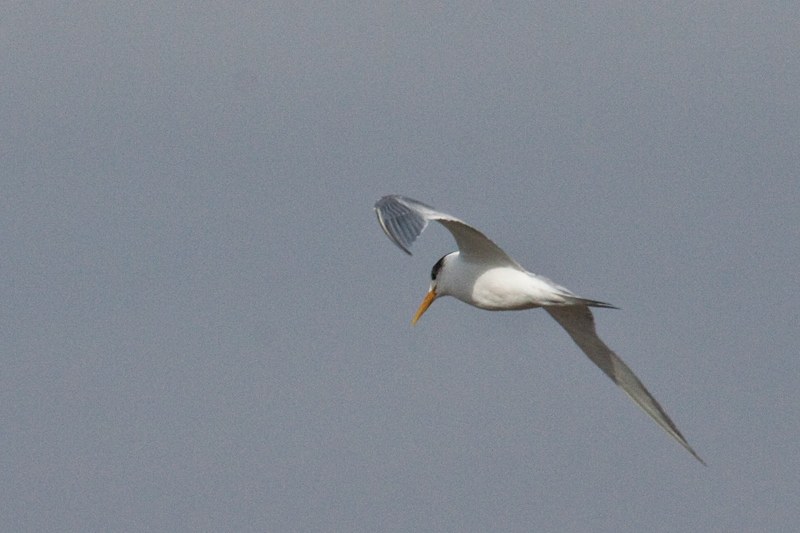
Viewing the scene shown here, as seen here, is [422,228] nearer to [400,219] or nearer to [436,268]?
[400,219]

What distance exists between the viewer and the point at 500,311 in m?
19.4

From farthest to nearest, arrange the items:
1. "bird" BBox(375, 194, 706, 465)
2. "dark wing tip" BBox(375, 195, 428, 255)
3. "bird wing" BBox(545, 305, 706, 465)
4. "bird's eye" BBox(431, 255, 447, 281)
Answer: "bird's eye" BBox(431, 255, 447, 281), "bird wing" BBox(545, 305, 706, 465), "bird" BBox(375, 194, 706, 465), "dark wing tip" BBox(375, 195, 428, 255)

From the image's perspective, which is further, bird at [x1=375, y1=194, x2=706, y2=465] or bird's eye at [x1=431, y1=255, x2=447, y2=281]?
bird's eye at [x1=431, y1=255, x2=447, y2=281]

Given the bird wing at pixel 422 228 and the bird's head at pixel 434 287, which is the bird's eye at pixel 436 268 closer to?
the bird's head at pixel 434 287

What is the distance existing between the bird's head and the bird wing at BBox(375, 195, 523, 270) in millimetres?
809

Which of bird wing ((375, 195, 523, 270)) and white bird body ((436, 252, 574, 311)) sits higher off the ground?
bird wing ((375, 195, 523, 270))

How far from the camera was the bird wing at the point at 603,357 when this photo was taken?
791 inches

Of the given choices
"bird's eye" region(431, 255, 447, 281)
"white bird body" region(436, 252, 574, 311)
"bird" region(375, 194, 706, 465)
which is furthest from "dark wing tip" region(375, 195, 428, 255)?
"bird's eye" region(431, 255, 447, 281)

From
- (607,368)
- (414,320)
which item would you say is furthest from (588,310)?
(414,320)

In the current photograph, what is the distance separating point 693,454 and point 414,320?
179 inches

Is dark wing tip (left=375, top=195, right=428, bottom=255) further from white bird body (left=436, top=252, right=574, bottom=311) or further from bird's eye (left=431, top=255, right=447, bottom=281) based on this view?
bird's eye (left=431, top=255, right=447, bottom=281)

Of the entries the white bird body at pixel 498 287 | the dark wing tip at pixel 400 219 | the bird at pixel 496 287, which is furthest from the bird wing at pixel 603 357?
the dark wing tip at pixel 400 219

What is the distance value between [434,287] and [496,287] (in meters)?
1.80

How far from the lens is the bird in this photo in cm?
1742
